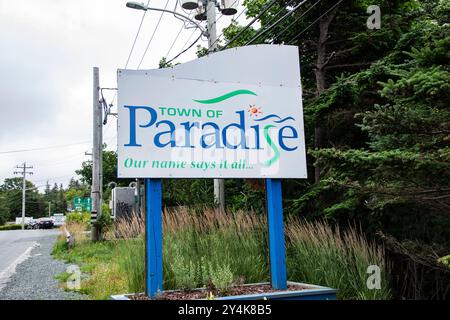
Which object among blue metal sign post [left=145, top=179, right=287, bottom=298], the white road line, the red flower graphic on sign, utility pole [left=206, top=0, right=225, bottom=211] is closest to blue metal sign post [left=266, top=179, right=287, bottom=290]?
blue metal sign post [left=145, top=179, right=287, bottom=298]

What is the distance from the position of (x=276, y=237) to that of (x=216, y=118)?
1.80 m

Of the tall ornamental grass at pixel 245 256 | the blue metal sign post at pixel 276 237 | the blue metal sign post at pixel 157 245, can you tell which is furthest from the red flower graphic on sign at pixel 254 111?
the tall ornamental grass at pixel 245 256

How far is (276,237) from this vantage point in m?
6.44

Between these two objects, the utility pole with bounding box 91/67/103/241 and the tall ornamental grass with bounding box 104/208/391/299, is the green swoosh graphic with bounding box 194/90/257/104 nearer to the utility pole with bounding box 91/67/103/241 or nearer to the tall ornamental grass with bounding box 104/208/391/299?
the tall ornamental grass with bounding box 104/208/391/299

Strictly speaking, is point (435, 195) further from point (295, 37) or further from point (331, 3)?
point (331, 3)

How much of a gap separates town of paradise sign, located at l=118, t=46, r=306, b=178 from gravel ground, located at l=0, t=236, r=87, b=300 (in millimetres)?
3868

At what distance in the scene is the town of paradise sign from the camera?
19.2ft

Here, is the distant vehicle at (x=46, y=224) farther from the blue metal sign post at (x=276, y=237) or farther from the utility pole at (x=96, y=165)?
the blue metal sign post at (x=276, y=237)

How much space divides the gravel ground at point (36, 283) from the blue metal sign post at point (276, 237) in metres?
3.83

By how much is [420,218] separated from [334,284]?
7.61 feet

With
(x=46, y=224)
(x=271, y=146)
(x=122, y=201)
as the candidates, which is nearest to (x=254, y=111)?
(x=271, y=146)
